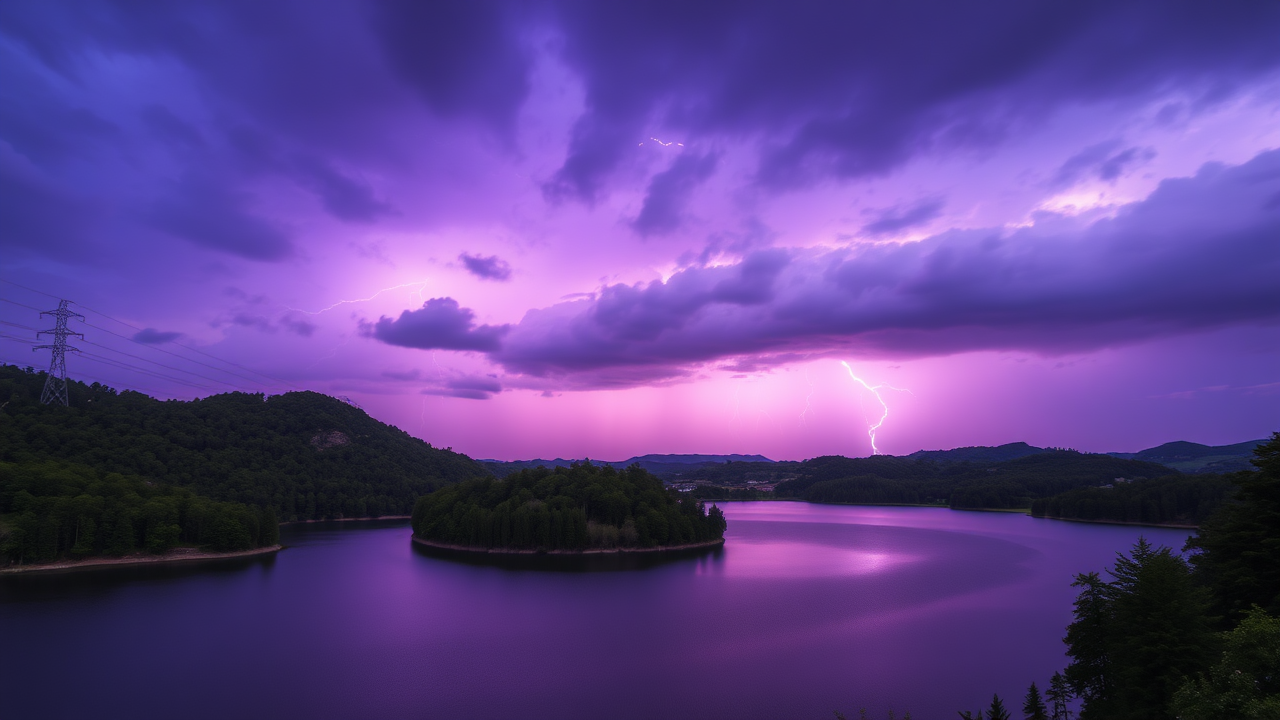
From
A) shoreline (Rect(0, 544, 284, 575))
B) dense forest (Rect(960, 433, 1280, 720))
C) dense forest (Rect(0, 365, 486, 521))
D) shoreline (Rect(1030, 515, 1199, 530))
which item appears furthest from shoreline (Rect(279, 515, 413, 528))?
shoreline (Rect(1030, 515, 1199, 530))

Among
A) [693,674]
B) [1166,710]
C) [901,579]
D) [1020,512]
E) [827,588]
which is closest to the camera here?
[1166,710]

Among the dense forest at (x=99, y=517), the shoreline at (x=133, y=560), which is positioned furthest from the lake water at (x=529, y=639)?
the dense forest at (x=99, y=517)

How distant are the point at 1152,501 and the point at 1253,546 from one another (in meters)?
108

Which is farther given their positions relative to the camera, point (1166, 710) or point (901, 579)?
point (901, 579)

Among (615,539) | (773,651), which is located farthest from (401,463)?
(773,651)

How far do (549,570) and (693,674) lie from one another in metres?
34.8

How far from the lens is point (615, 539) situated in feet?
252

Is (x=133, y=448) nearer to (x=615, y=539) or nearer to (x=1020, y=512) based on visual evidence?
(x=615, y=539)

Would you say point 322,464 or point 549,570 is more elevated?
point 322,464

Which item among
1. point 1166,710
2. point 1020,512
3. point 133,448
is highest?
point 133,448

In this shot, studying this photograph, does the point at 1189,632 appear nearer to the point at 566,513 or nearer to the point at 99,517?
the point at 566,513

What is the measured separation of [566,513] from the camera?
75.6 meters

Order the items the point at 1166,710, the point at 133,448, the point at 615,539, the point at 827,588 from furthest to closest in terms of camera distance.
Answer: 1. the point at 133,448
2. the point at 615,539
3. the point at 827,588
4. the point at 1166,710

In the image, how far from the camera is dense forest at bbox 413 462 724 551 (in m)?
75.1
